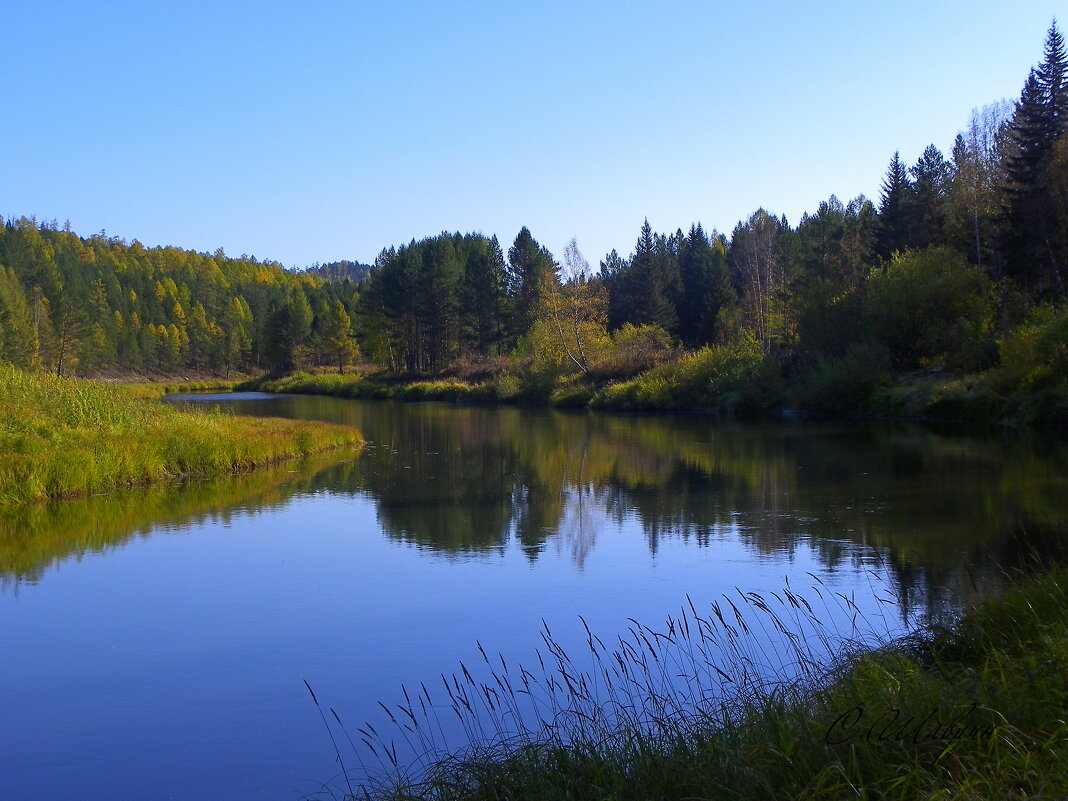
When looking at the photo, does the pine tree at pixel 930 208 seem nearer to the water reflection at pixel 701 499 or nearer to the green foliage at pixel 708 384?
the green foliage at pixel 708 384

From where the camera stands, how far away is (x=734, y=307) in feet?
251

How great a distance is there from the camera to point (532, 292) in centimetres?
7675

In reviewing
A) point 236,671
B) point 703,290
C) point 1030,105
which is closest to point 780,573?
point 236,671

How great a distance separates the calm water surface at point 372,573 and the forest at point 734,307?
48.5 ft

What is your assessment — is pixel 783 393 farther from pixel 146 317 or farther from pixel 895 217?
pixel 146 317

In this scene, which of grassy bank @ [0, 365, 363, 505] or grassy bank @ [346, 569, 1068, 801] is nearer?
grassy bank @ [346, 569, 1068, 801]

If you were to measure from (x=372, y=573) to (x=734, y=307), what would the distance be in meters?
65.7

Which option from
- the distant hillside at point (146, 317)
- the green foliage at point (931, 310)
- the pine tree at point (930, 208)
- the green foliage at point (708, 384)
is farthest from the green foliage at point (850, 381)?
the distant hillside at point (146, 317)

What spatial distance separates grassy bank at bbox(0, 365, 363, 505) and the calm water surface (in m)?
0.91

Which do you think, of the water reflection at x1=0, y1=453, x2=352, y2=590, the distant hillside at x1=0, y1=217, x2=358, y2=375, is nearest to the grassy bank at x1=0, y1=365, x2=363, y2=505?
the water reflection at x1=0, y1=453, x2=352, y2=590

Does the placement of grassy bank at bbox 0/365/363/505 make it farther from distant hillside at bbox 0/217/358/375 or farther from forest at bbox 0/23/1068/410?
distant hillside at bbox 0/217/358/375

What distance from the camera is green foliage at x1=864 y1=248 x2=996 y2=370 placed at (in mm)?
38906

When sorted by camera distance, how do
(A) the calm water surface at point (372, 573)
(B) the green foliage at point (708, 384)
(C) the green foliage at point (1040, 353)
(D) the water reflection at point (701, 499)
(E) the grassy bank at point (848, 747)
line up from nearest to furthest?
1. (E) the grassy bank at point (848, 747)
2. (A) the calm water surface at point (372, 573)
3. (D) the water reflection at point (701, 499)
4. (C) the green foliage at point (1040, 353)
5. (B) the green foliage at point (708, 384)

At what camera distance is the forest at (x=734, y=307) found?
39.4 metres
